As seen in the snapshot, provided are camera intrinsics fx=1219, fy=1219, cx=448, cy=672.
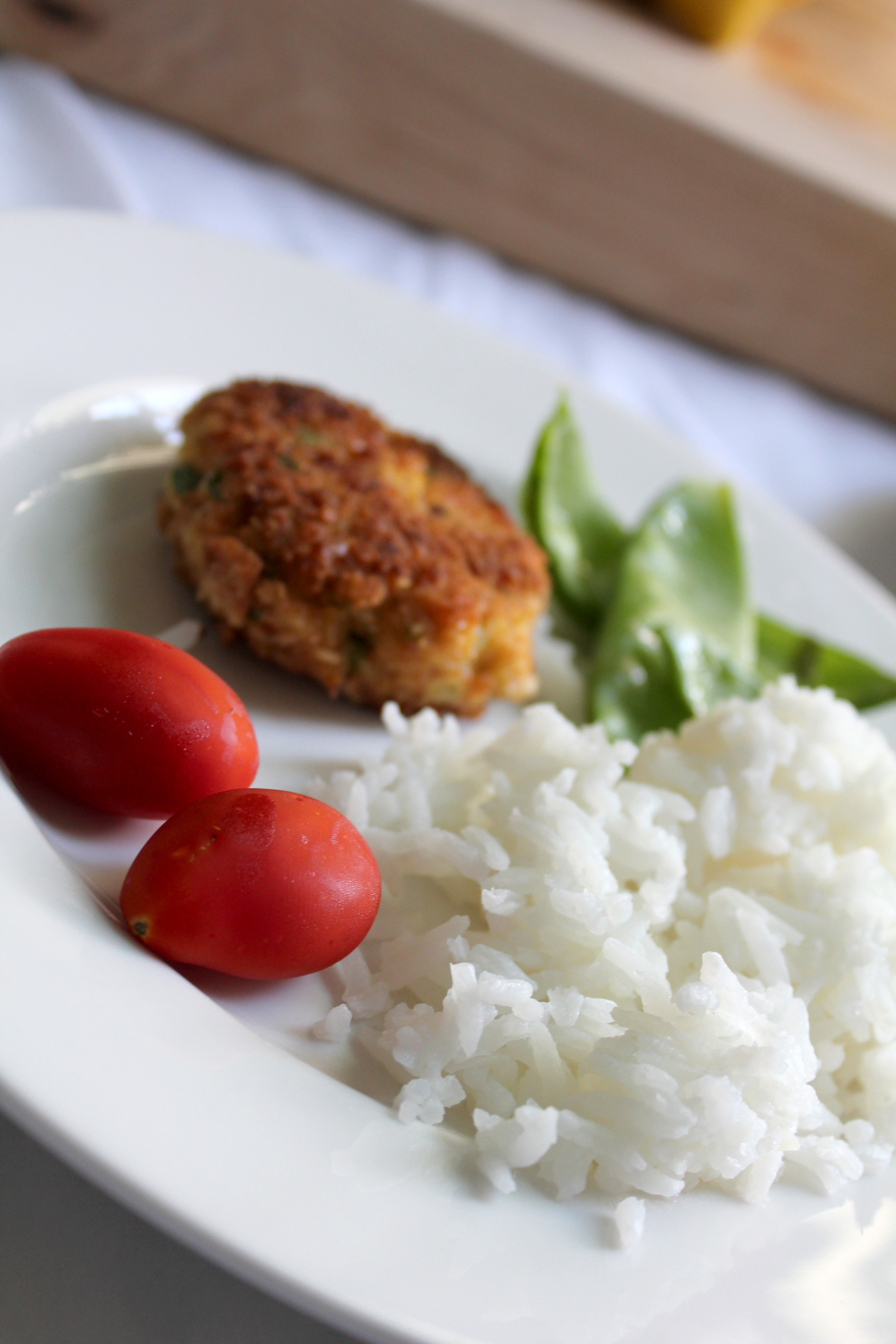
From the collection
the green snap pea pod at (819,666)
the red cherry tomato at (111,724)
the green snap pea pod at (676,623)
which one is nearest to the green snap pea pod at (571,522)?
the green snap pea pod at (676,623)

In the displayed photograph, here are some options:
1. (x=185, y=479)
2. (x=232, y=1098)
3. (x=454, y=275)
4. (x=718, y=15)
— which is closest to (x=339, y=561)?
(x=185, y=479)

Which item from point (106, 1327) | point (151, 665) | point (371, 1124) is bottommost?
point (106, 1327)

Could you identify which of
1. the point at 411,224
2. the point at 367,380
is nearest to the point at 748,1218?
the point at 367,380

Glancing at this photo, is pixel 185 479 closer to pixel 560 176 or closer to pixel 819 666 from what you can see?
pixel 819 666

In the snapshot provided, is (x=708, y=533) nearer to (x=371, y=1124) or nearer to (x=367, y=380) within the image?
(x=367, y=380)

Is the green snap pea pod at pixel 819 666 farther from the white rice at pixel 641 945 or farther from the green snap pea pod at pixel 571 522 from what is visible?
the white rice at pixel 641 945
